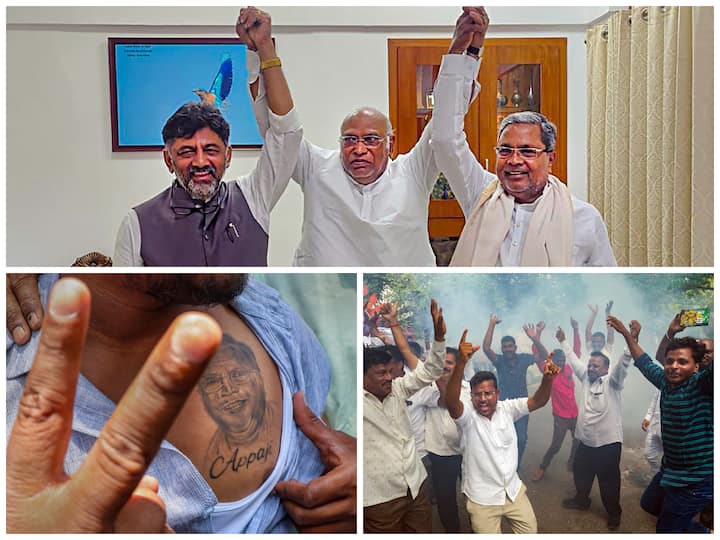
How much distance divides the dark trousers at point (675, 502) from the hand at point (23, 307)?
1.58 m

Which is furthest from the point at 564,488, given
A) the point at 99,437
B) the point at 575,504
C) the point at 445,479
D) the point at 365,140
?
the point at 365,140

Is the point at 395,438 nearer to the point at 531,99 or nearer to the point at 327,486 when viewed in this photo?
the point at 327,486

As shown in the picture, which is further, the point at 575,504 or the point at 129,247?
the point at 129,247

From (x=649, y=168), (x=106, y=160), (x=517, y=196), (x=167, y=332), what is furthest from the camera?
(x=106, y=160)

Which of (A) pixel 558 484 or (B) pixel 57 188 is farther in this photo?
(B) pixel 57 188

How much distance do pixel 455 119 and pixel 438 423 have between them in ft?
3.67

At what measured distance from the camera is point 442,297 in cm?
216

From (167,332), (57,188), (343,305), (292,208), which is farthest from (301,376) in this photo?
(57,188)

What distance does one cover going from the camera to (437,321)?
84.9 inches

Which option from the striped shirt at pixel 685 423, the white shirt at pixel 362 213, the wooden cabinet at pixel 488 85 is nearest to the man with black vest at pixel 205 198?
the white shirt at pixel 362 213

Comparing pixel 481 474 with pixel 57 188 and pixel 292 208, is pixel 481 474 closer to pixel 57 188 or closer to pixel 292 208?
pixel 292 208

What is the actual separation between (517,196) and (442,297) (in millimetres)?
727

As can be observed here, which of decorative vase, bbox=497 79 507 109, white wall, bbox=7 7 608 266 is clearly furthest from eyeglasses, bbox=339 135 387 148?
decorative vase, bbox=497 79 507 109

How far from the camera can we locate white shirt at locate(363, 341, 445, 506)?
2145mm
